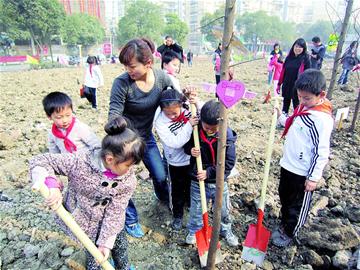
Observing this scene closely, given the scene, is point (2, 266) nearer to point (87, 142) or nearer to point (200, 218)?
point (87, 142)

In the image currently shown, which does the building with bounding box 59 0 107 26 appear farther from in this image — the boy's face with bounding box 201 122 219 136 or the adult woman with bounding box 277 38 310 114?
the boy's face with bounding box 201 122 219 136

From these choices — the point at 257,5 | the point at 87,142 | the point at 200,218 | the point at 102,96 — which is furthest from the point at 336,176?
the point at 257,5

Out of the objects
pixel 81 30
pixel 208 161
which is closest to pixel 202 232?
pixel 208 161

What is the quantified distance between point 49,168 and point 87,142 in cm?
58

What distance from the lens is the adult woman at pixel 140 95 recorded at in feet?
7.16

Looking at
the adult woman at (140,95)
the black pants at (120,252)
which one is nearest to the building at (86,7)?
the adult woman at (140,95)

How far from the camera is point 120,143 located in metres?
1.63

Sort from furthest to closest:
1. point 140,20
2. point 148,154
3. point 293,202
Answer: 1. point 140,20
2. point 148,154
3. point 293,202

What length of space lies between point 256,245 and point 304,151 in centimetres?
89

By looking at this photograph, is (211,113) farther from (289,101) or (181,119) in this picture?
(289,101)

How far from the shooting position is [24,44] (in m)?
42.9

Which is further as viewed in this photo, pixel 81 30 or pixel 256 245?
pixel 81 30

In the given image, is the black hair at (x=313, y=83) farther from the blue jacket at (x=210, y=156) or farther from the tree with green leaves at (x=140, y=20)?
the tree with green leaves at (x=140, y=20)

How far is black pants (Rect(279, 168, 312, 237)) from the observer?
2.42 metres
